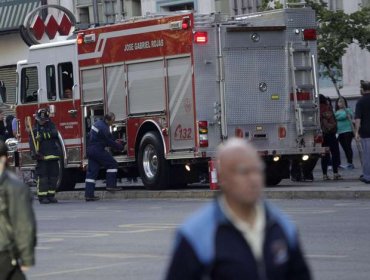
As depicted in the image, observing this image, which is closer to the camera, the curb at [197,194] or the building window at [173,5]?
the curb at [197,194]

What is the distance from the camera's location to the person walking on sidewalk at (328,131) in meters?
26.5

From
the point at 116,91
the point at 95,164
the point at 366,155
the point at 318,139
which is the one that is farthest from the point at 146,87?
the point at 366,155

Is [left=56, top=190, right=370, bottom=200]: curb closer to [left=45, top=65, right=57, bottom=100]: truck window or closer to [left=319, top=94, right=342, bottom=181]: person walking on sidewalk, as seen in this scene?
[left=45, top=65, right=57, bottom=100]: truck window

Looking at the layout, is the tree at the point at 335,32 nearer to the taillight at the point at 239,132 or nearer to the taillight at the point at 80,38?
the taillight at the point at 239,132

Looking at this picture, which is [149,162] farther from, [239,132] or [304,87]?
[304,87]

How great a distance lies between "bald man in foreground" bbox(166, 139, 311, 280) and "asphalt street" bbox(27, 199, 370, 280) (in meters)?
7.04

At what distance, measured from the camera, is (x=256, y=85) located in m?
25.0

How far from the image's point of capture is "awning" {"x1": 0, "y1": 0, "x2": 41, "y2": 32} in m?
49.0

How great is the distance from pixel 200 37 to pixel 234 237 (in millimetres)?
19220

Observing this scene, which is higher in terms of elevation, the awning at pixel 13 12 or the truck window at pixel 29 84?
the awning at pixel 13 12

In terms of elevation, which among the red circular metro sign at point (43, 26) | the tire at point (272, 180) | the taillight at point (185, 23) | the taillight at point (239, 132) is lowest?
the tire at point (272, 180)

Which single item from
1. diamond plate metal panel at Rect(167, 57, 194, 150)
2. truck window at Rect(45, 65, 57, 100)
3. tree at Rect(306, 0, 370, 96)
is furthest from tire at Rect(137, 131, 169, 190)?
tree at Rect(306, 0, 370, 96)

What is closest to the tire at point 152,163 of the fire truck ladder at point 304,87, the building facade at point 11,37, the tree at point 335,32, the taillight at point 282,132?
the taillight at point 282,132

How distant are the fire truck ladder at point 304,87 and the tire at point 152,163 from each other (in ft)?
8.77
